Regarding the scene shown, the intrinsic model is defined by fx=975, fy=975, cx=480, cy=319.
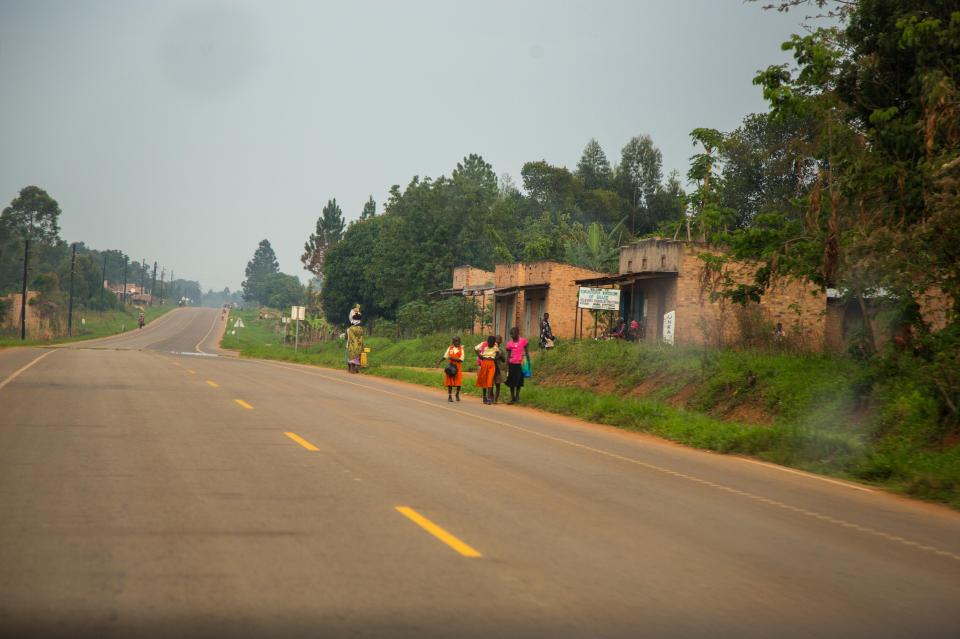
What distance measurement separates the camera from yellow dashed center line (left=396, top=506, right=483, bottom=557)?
22.1 ft

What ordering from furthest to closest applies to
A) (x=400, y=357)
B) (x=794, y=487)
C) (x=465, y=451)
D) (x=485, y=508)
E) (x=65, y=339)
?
(x=65, y=339), (x=400, y=357), (x=465, y=451), (x=794, y=487), (x=485, y=508)

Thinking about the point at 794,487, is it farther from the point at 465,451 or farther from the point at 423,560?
the point at 423,560

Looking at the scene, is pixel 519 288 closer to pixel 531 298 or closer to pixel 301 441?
pixel 531 298

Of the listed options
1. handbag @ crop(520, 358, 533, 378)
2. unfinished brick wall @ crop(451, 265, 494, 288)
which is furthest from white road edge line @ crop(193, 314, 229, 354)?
handbag @ crop(520, 358, 533, 378)

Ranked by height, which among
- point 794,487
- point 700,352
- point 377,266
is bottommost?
point 794,487

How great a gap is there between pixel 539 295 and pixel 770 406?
30092mm

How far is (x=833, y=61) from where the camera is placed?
63.8 feet

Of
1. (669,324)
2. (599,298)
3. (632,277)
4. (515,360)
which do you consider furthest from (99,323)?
(515,360)

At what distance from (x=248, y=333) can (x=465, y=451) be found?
100117 millimetres

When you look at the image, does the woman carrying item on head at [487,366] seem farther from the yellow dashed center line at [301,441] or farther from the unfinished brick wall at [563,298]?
the unfinished brick wall at [563,298]

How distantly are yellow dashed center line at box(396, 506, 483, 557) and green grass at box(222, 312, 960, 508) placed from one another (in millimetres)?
6808

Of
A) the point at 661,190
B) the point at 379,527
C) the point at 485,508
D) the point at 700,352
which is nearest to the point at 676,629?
the point at 379,527

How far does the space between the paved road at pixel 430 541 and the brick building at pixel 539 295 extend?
110 ft

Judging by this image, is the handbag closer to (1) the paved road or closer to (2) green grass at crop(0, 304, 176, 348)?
(1) the paved road
